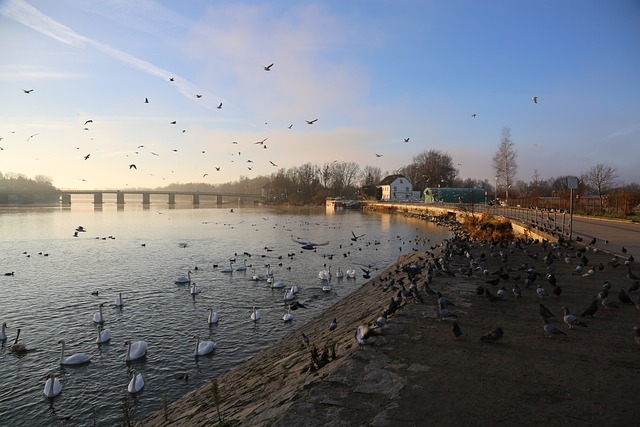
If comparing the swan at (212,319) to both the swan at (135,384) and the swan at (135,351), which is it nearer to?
the swan at (135,351)

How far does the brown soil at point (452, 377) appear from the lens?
529 centimetres

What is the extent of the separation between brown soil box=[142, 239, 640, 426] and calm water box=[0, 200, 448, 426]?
2146 mm

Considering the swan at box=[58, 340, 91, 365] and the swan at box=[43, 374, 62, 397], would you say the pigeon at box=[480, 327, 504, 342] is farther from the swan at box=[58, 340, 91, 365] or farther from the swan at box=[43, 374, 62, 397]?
the swan at box=[58, 340, 91, 365]

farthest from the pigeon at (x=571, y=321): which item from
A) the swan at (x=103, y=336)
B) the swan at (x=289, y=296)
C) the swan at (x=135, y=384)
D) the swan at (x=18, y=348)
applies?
the swan at (x=18, y=348)

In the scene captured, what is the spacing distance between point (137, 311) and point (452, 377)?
573 inches

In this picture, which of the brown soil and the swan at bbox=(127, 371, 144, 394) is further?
the swan at bbox=(127, 371, 144, 394)

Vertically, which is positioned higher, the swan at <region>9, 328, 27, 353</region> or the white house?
the white house

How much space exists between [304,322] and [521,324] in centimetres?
833

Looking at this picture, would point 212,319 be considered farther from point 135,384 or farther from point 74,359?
point 135,384

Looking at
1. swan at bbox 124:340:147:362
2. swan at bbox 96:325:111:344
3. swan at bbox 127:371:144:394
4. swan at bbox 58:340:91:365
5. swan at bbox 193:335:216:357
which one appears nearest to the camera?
swan at bbox 127:371:144:394

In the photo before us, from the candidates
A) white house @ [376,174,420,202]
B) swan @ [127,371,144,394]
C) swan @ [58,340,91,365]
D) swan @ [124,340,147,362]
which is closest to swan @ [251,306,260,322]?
swan @ [124,340,147,362]

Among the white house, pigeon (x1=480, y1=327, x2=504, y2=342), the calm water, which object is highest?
the white house

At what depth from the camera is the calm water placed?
33.3ft

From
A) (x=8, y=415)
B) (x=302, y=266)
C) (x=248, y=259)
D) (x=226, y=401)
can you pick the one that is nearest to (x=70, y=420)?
(x=8, y=415)
